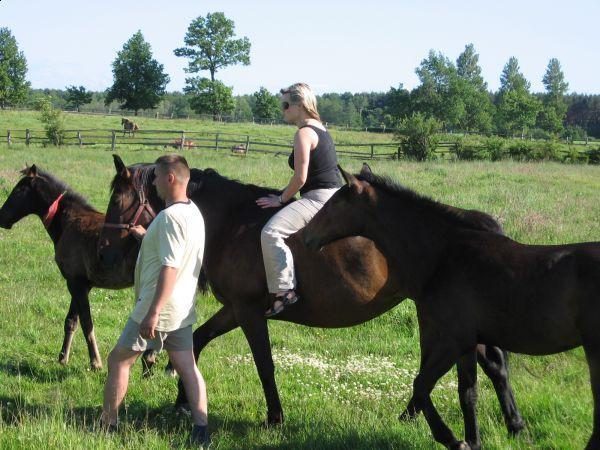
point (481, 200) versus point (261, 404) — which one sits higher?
point (481, 200)

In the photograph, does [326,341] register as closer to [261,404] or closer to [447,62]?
[261,404]

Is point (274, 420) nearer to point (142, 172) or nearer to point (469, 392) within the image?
point (469, 392)

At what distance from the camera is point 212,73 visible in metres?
87.2

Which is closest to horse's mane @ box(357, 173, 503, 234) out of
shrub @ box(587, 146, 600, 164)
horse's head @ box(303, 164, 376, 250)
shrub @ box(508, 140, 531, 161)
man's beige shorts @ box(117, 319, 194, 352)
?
horse's head @ box(303, 164, 376, 250)

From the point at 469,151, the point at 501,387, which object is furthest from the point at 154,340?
the point at 469,151

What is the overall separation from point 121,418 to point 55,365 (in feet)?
6.66

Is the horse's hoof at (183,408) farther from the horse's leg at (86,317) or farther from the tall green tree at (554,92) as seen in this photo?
the tall green tree at (554,92)

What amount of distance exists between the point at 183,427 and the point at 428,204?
288 cm

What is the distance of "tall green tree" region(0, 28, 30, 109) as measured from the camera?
78062mm

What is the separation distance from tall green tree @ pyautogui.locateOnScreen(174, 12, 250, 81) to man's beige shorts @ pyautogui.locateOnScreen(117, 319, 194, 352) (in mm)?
85807

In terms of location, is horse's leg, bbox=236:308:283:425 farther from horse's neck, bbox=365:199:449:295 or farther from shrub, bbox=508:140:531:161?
shrub, bbox=508:140:531:161

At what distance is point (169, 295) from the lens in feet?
14.4

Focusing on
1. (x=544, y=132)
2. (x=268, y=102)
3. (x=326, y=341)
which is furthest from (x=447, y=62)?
(x=326, y=341)

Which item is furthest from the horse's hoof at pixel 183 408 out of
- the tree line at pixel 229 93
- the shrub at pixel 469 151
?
the tree line at pixel 229 93
